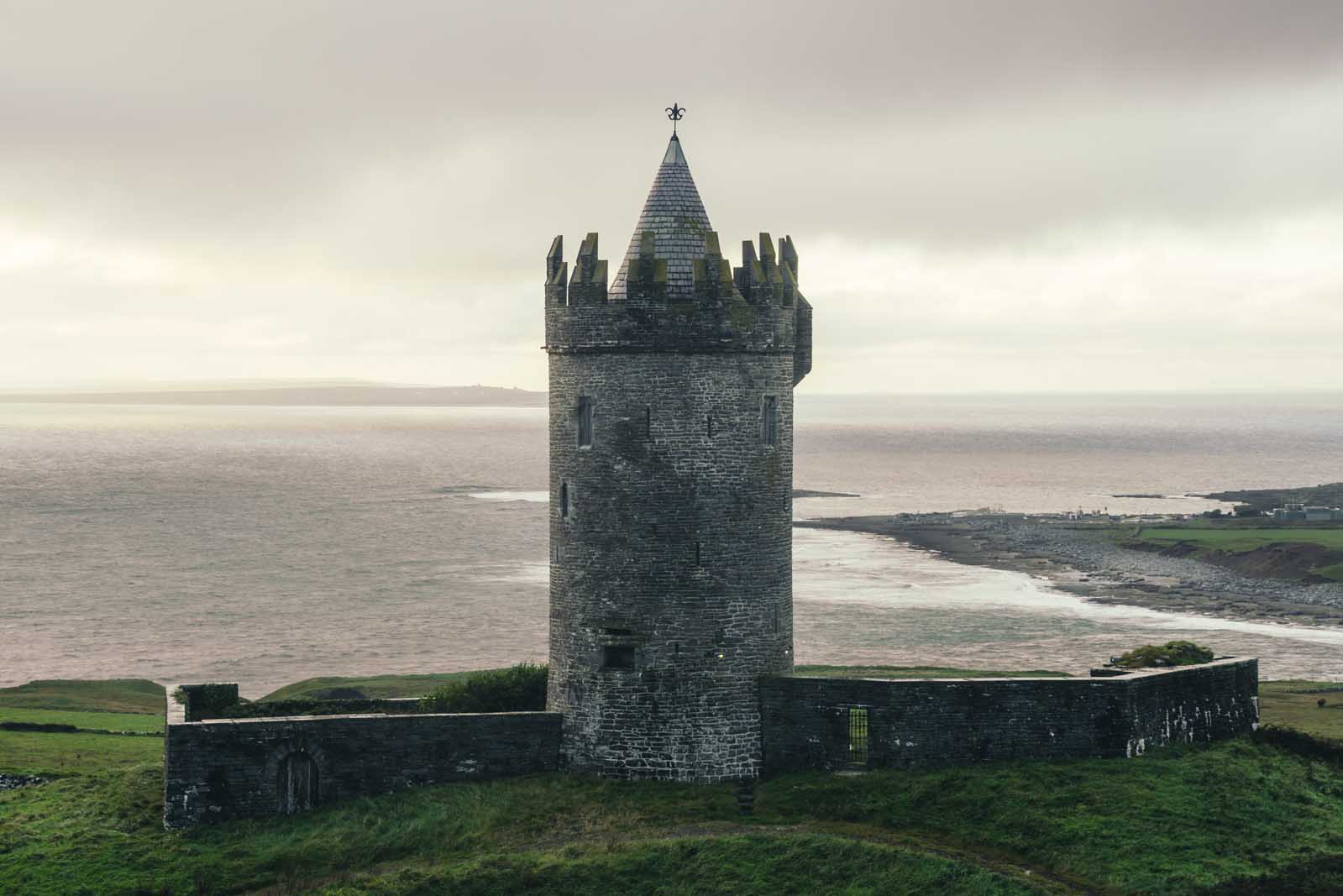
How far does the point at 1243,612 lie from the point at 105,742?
212ft

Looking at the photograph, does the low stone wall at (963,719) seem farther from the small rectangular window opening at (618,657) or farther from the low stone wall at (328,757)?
the low stone wall at (328,757)

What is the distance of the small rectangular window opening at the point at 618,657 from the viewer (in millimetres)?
29984

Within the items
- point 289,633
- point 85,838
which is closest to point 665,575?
point 85,838

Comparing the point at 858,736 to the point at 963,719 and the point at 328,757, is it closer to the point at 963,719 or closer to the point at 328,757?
the point at 963,719

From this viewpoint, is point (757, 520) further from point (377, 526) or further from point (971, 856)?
point (377, 526)

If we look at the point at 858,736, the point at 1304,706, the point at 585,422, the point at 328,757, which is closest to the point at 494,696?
the point at 328,757

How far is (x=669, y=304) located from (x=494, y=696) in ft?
31.3

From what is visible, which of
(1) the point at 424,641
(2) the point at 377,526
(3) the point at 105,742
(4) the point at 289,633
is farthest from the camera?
(2) the point at 377,526

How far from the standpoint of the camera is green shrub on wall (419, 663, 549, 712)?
33000mm

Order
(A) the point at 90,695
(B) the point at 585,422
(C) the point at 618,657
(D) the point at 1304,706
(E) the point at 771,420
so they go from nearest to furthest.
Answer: (C) the point at 618,657 < (B) the point at 585,422 < (E) the point at 771,420 < (D) the point at 1304,706 < (A) the point at 90,695

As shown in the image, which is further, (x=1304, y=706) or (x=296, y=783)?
(x=1304, y=706)

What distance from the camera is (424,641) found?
269 ft

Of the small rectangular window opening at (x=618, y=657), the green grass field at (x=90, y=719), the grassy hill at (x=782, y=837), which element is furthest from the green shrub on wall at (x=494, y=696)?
the green grass field at (x=90, y=719)

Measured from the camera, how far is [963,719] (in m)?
29.5
